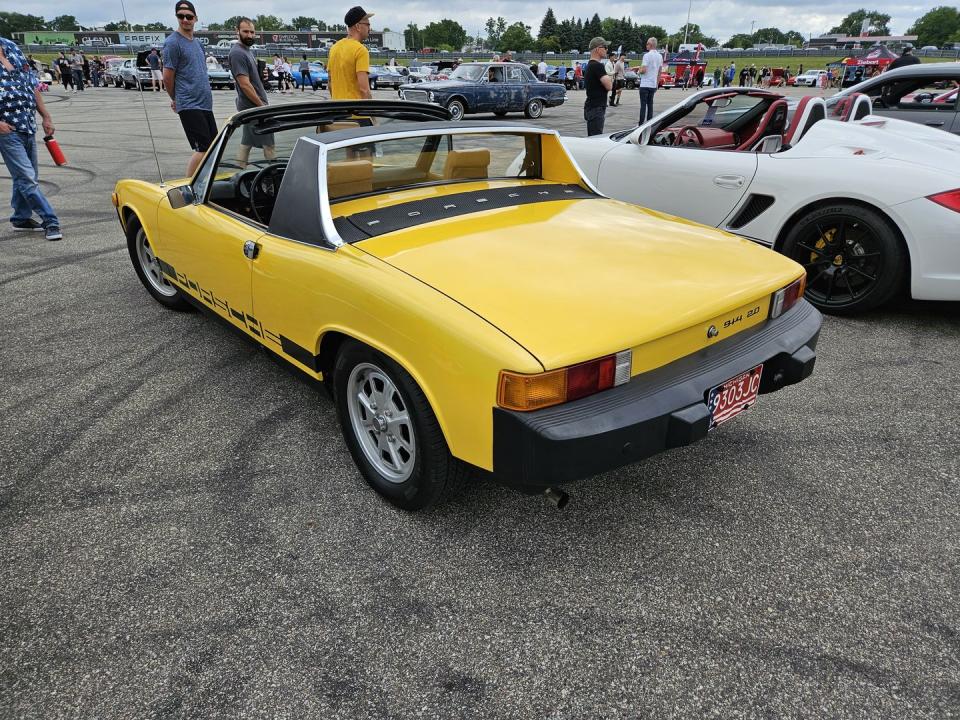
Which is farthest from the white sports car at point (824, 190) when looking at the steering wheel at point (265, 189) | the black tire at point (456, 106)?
the black tire at point (456, 106)

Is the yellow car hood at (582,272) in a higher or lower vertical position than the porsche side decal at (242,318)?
higher

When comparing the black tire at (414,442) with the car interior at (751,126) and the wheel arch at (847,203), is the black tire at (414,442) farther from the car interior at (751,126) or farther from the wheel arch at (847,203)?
the car interior at (751,126)

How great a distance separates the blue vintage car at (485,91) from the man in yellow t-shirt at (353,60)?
36.3ft

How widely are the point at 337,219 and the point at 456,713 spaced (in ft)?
5.93

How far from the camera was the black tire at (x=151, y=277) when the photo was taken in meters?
4.24

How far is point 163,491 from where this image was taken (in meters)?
2.53

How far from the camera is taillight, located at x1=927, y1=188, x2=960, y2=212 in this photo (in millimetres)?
3623

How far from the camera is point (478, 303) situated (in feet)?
6.34

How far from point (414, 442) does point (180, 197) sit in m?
1.98

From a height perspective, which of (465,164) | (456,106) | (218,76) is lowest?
(456,106)

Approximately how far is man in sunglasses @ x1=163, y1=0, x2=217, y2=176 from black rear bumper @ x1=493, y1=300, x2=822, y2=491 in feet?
17.7

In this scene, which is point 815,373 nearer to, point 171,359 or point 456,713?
point 456,713

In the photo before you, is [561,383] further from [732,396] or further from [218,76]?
[218,76]

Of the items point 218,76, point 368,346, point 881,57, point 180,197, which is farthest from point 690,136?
point 218,76
